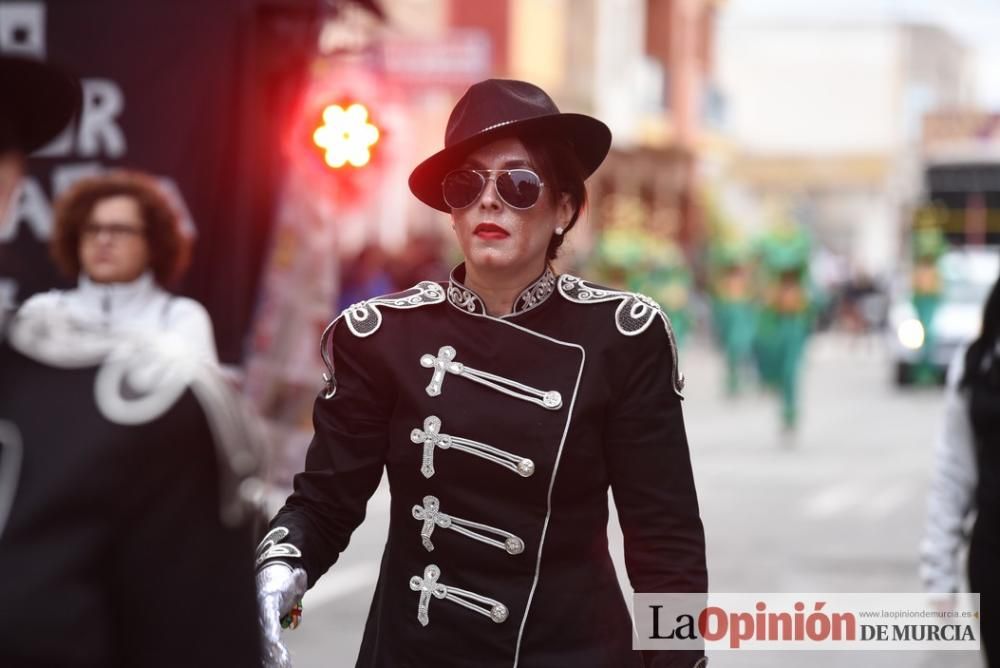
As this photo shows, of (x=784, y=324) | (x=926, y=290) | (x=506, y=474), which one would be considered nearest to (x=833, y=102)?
(x=926, y=290)

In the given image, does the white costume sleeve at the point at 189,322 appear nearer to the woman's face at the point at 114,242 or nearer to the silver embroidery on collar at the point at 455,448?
the woman's face at the point at 114,242

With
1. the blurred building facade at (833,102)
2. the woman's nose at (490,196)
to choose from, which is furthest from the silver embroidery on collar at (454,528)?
the blurred building facade at (833,102)

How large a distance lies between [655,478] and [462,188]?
64 centimetres

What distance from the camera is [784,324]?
62.7 ft

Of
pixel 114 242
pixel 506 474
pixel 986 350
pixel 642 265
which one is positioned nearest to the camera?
pixel 506 474

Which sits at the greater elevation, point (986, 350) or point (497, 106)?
point (497, 106)

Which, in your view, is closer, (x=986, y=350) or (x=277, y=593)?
(x=277, y=593)

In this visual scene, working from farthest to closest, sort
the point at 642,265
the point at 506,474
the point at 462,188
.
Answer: the point at 642,265, the point at 462,188, the point at 506,474

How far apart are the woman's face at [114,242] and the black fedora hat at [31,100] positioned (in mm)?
4800

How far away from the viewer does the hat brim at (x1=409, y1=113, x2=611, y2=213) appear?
328 centimetres

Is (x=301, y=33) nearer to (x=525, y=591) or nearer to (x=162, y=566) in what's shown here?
(x=525, y=591)

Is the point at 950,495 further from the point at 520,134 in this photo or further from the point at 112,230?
Answer: the point at 112,230

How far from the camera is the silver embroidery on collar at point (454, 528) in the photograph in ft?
10.3

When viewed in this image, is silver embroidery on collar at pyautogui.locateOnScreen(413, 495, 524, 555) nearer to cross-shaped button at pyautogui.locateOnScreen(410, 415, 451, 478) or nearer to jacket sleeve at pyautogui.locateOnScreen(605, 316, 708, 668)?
cross-shaped button at pyautogui.locateOnScreen(410, 415, 451, 478)
